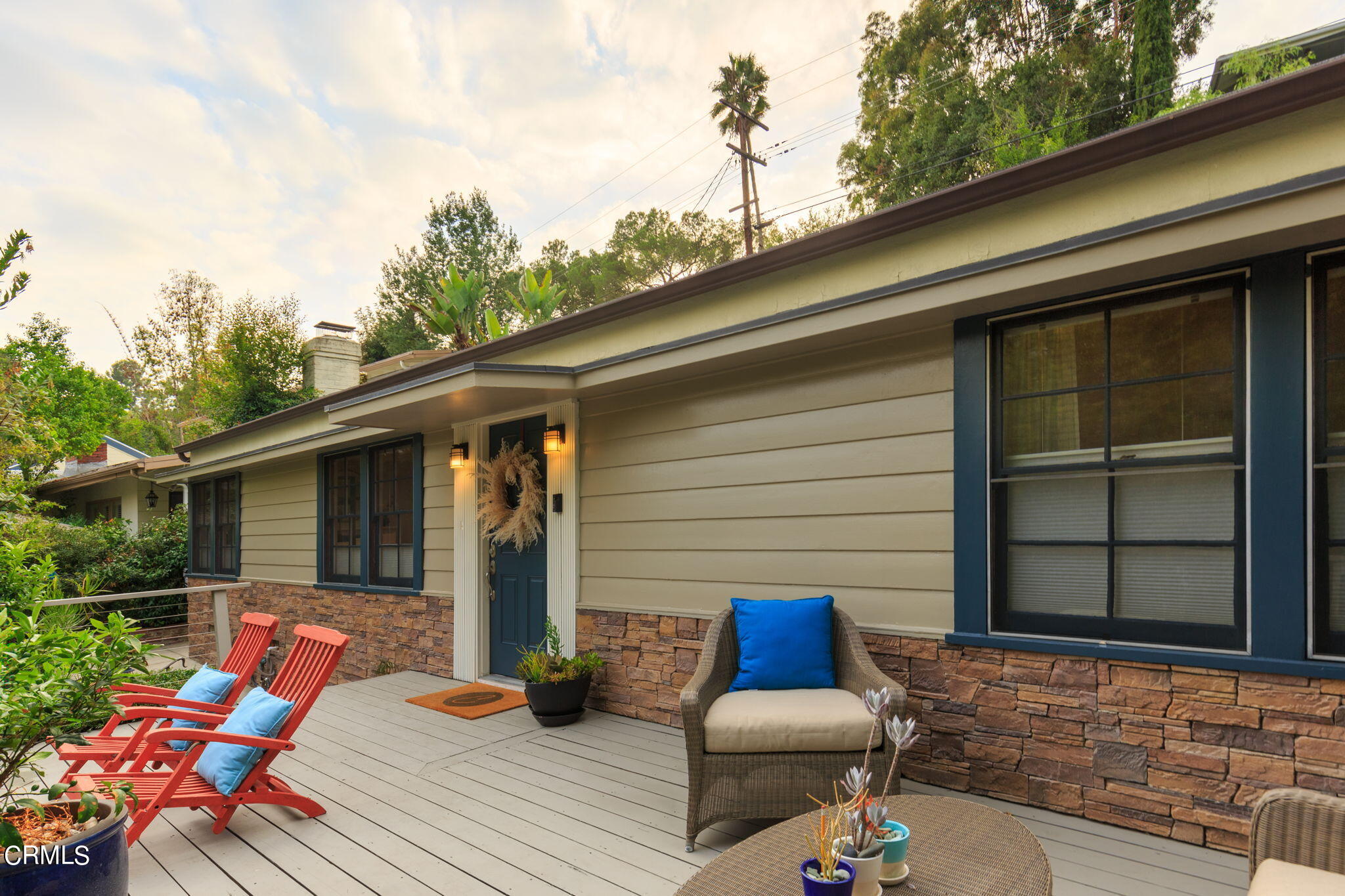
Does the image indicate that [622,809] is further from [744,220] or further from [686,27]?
[744,220]

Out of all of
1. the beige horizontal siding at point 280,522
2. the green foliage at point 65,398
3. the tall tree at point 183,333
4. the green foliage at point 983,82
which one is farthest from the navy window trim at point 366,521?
the tall tree at point 183,333

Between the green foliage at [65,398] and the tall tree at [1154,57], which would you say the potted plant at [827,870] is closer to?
the tall tree at [1154,57]

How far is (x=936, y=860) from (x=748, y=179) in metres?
14.1

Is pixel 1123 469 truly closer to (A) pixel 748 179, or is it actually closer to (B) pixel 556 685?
(B) pixel 556 685

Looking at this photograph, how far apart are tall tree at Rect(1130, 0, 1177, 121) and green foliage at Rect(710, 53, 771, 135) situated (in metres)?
6.62

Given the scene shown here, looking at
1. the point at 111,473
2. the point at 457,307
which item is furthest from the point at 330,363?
the point at 111,473

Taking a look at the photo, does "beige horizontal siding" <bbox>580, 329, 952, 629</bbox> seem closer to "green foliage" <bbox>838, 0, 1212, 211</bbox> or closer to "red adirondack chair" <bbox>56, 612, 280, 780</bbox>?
"red adirondack chair" <bbox>56, 612, 280, 780</bbox>

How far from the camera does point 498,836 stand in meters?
2.82

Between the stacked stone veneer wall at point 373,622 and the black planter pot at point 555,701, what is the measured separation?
184cm

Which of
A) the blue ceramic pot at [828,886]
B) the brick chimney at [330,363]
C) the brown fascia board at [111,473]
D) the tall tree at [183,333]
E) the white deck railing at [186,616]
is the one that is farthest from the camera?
the tall tree at [183,333]

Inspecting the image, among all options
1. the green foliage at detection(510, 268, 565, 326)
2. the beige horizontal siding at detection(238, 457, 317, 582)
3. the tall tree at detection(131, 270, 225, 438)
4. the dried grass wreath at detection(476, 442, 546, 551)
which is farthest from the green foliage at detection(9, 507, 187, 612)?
the dried grass wreath at detection(476, 442, 546, 551)

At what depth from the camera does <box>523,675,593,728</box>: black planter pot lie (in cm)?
428

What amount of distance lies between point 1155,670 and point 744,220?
12863 mm

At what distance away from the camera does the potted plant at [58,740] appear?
178 cm
